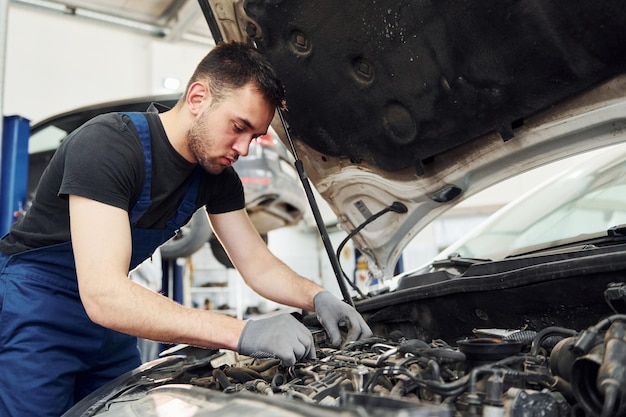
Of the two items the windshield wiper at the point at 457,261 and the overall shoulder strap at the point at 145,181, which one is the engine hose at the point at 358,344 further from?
the overall shoulder strap at the point at 145,181

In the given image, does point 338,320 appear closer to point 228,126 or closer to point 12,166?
point 228,126

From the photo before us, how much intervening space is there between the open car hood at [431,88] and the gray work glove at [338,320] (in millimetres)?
441

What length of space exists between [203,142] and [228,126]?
8 centimetres

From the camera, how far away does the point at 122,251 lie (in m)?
1.15

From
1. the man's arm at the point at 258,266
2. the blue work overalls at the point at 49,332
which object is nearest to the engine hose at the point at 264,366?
the man's arm at the point at 258,266

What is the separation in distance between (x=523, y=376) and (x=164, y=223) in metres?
1.03

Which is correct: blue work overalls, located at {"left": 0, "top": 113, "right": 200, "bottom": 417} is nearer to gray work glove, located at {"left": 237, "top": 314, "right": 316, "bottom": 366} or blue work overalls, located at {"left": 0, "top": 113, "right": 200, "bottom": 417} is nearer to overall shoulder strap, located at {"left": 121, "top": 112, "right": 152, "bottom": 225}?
overall shoulder strap, located at {"left": 121, "top": 112, "right": 152, "bottom": 225}

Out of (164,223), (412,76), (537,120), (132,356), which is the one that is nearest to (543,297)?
(537,120)

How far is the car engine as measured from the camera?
0.63 metres

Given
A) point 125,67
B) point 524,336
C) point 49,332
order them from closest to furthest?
point 524,336
point 49,332
point 125,67

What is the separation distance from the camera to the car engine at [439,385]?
63 centimetres

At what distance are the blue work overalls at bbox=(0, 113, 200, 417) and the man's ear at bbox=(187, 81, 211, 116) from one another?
0.13 m

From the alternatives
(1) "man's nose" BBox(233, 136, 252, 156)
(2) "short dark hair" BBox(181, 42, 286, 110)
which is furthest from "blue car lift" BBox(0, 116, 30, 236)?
(1) "man's nose" BBox(233, 136, 252, 156)

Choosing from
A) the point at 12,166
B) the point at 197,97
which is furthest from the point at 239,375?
the point at 12,166
